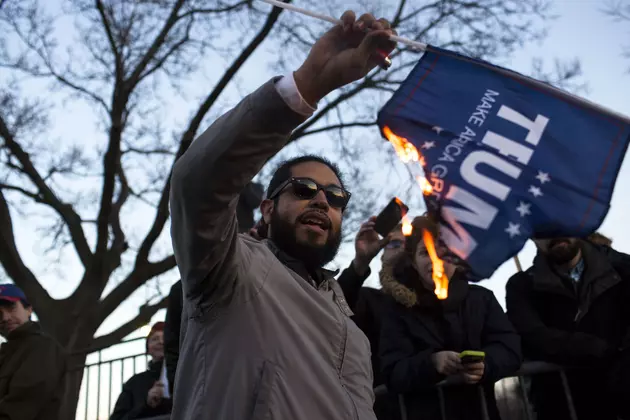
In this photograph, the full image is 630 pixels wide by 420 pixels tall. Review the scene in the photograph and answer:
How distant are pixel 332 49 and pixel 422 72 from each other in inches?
78.7

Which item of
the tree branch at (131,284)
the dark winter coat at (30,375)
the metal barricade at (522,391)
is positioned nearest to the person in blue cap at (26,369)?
the dark winter coat at (30,375)

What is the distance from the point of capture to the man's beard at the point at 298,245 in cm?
217

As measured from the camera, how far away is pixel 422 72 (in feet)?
11.2

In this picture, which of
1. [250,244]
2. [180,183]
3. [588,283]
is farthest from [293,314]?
[588,283]

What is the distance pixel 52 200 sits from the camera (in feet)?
38.4

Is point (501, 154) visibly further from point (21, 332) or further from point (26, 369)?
point (21, 332)

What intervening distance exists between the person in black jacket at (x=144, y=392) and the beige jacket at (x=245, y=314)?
9.61 feet

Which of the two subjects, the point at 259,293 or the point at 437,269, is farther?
the point at 437,269

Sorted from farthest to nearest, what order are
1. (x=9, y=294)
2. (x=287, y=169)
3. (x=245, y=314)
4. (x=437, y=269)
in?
(x=9, y=294)
(x=437, y=269)
(x=287, y=169)
(x=245, y=314)

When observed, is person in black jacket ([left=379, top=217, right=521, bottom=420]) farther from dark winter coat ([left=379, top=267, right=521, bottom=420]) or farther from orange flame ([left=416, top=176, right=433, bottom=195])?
orange flame ([left=416, top=176, right=433, bottom=195])

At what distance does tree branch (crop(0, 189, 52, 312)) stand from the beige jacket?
959cm

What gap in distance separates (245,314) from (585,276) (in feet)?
8.71

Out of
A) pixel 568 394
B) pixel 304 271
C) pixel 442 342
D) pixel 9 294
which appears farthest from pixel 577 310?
pixel 9 294

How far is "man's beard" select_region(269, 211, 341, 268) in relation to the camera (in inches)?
85.4
